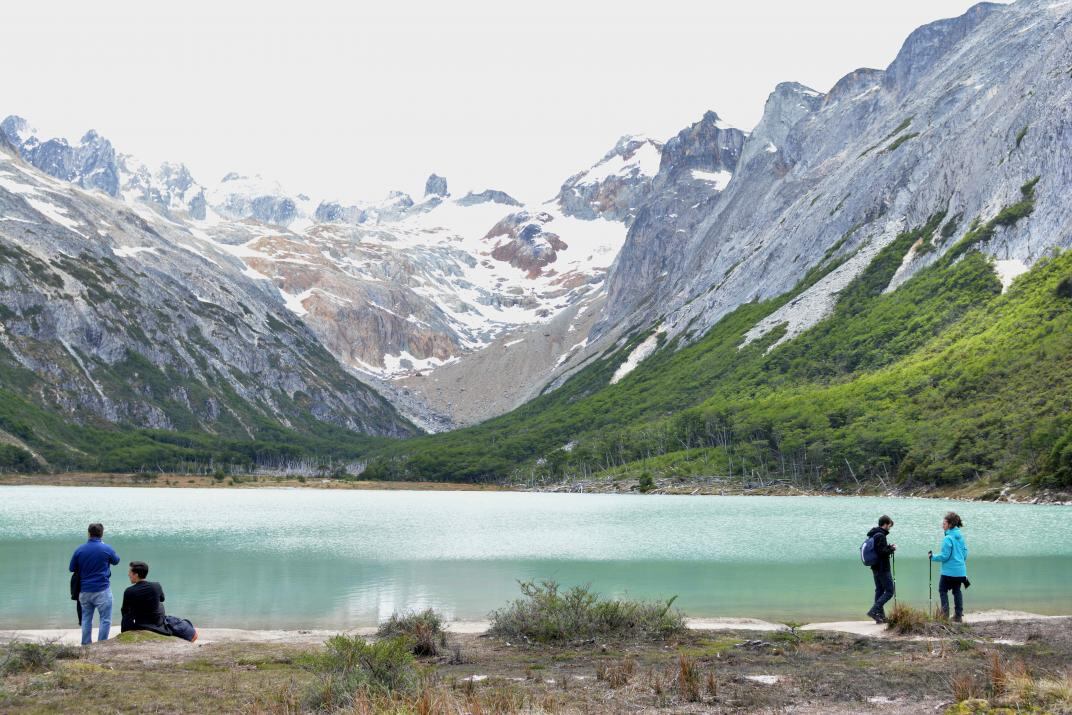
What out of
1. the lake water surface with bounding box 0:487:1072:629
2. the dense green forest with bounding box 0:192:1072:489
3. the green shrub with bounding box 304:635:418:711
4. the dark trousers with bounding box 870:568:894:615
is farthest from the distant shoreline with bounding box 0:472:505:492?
the green shrub with bounding box 304:635:418:711

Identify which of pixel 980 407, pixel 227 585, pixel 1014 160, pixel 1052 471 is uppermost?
pixel 1014 160

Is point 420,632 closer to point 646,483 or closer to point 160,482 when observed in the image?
point 646,483

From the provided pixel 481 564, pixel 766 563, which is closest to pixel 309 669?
pixel 481 564

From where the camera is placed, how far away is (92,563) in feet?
68.5

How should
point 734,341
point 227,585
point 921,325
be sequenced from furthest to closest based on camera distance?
point 734,341 → point 921,325 → point 227,585

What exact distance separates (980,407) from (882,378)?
103 ft

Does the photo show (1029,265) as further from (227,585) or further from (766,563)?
(227,585)

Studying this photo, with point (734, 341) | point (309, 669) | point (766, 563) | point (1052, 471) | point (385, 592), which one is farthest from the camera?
point (734, 341)

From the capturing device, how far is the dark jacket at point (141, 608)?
2189 centimetres

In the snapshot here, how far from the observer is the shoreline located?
293 feet

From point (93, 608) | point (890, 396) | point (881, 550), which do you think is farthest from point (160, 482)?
point (881, 550)

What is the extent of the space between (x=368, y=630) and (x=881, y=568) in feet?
49.3

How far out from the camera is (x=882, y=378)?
139250 mm

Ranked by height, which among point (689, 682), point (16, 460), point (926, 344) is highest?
point (926, 344)
